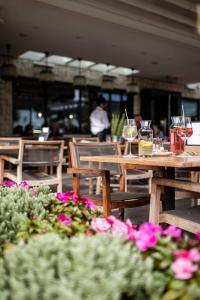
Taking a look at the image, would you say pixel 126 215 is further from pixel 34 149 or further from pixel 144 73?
pixel 144 73

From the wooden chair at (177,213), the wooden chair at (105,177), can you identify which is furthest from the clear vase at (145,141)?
the wooden chair at (105,177)

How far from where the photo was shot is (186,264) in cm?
68

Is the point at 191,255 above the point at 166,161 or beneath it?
beneath

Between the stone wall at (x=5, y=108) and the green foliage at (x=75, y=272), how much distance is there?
328 inches

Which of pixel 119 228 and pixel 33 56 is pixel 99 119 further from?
pixel 119 228

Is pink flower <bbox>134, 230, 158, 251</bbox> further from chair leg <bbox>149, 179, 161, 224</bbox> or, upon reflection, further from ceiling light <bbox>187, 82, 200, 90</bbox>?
ceiling light <bbox>187, 82, 200, 90</bbox>

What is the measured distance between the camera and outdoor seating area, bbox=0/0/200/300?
0.69 m

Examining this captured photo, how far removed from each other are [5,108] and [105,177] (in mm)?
7246

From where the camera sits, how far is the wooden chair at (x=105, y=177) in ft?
6.66

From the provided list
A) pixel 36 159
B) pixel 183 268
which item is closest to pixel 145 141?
pixel 183 268

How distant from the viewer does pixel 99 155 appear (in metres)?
2.55

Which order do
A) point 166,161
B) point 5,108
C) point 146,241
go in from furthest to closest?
point 5,108
point 166,161
point 146,241

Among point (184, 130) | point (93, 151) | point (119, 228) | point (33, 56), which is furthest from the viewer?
point (33, 56)

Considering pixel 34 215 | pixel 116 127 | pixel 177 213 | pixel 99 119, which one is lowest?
pixel 177 213
